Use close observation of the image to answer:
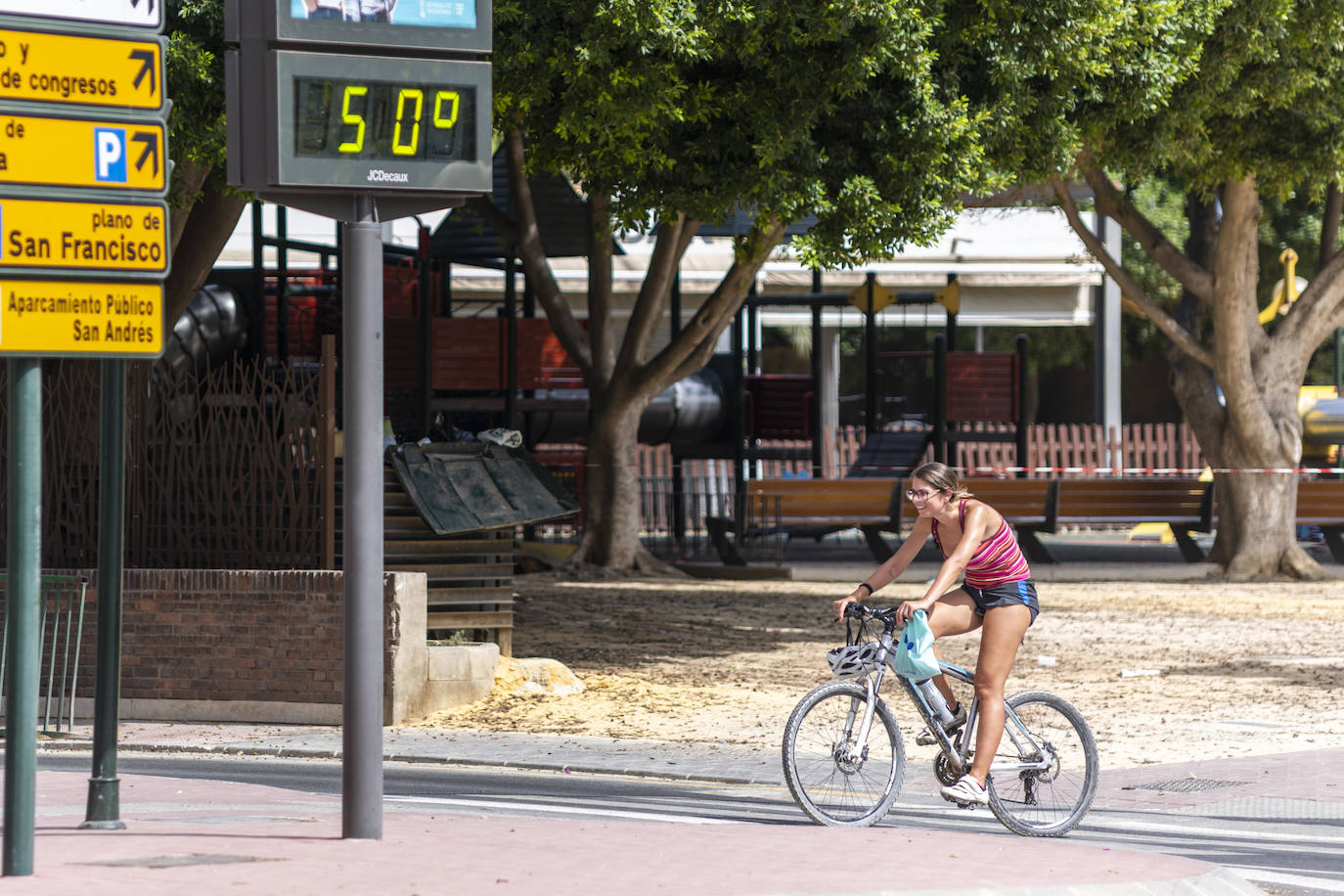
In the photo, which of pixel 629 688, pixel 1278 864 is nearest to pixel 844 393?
pixel 629 688

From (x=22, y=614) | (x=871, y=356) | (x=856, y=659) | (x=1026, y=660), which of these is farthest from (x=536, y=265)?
(x=22, y=614)

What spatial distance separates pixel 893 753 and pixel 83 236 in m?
3.98

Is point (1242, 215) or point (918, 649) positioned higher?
point (1242, 215)

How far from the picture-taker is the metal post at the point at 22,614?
6277mm

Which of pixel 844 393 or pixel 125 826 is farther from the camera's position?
pixel 844 393

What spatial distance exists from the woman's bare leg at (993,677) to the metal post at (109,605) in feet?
11.5

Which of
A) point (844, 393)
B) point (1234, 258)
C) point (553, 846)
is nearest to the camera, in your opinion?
point (553, 846)

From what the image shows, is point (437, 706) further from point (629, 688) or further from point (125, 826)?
point (125, 826)

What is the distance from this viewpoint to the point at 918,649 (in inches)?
316

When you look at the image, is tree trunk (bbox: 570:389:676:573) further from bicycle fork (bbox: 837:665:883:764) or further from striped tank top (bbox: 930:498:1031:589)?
striped tank top (bbox: 930:498:1031:589)

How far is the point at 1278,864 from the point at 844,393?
33.6m

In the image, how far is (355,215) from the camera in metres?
7.12

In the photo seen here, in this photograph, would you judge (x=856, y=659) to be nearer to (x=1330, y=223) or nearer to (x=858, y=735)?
(x=858, y=735)

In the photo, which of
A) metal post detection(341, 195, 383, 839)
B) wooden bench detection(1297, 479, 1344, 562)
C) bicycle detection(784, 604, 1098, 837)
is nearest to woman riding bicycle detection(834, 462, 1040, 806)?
bicycle detection(784, 604, 1098, 837)
